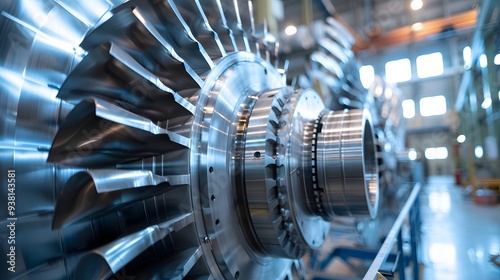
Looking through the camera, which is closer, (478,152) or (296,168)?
(296,168)

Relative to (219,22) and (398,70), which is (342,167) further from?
(398,70)

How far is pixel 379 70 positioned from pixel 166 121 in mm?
12547

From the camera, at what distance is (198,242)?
751 mm

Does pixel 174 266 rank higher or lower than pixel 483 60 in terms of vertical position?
lower

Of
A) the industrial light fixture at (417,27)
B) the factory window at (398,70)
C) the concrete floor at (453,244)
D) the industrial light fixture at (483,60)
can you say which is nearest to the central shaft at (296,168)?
the concrete floor at (453,244)

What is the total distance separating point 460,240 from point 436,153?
9.31 metres

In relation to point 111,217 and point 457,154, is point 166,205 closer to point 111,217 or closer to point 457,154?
point 111,217

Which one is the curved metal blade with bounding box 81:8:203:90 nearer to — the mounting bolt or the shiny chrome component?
the mounting bolt

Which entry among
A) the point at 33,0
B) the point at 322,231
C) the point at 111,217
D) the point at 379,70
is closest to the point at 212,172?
the point at 111,217

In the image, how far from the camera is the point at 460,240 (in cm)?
333

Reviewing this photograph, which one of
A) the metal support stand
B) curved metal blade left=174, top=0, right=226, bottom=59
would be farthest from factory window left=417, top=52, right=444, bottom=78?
curved metal blade left=174, top=0, right=226, bottom=59

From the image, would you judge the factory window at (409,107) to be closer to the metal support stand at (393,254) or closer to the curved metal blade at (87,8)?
the metal support stand at (393,254)

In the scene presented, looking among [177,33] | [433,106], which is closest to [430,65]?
[433,106]

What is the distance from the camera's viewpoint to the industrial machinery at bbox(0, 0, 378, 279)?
573 mm
